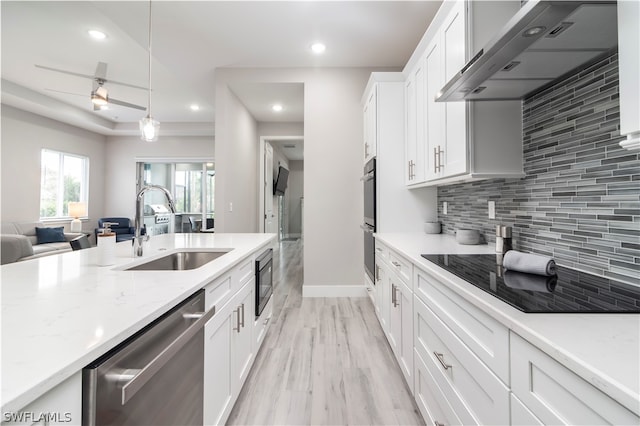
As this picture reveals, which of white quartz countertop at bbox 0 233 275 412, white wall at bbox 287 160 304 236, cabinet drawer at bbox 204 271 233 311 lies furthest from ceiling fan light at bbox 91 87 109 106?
white wall at bbox 287 160 304 236

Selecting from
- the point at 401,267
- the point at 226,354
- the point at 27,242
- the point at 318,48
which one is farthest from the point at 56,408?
the point at 27,242

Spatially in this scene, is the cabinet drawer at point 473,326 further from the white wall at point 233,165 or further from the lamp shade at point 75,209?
the lamp shade at point 75,209

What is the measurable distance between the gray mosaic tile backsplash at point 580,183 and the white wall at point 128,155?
7080 millimetres

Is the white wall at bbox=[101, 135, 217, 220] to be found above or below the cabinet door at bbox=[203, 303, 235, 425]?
above

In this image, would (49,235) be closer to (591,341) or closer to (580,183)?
(591,341)

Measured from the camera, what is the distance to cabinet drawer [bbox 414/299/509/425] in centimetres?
78

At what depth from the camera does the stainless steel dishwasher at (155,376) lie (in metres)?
0.57

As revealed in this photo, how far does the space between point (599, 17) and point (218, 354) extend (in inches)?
73.2

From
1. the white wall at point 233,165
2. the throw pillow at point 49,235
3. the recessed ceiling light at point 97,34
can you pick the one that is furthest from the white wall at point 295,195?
the recessed ceiling light at point 97,34

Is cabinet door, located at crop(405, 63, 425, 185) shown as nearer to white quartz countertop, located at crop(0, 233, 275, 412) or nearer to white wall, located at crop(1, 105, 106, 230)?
white quartz countertop, located at crop(0, 233, 275, 412)

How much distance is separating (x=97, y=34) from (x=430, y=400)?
4.52m

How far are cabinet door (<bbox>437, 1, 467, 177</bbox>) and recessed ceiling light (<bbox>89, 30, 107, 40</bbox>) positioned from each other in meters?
3.56

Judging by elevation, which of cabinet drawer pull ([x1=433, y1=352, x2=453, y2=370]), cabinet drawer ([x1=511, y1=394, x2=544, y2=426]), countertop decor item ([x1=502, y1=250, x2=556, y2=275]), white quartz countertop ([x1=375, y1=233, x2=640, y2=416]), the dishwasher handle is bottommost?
cabinet drawer pull ([x1=433, y1=352, x2=453, y2=370])

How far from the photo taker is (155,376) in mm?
772
